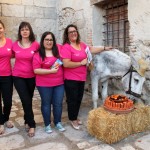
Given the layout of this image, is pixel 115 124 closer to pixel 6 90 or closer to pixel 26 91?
pixel 26 91

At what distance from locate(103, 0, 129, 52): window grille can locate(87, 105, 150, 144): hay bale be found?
203cm

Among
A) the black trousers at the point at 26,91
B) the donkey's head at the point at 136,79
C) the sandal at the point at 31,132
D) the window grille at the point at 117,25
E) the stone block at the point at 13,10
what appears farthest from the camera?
the stone block at the point at 13,10

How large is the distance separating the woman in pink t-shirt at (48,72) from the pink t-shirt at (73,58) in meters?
0.11

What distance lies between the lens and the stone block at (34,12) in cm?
702

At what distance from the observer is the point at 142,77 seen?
3.68 metres

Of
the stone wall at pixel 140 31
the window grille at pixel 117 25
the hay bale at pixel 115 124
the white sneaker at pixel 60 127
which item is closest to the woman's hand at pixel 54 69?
the hay bale at pixel 115 124

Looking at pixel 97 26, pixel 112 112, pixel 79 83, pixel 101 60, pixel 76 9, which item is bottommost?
pixel 112 112

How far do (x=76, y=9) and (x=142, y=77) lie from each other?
343 centimetres

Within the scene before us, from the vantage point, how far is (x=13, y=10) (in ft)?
22.4

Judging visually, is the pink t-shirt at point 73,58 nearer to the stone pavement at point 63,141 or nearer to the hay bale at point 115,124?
the hay bale at point 115,124

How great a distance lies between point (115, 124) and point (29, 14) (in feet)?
16.2

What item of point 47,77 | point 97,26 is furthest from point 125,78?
point 97,26

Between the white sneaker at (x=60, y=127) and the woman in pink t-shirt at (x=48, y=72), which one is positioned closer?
the woman in pink t-shirt at (x=48, y=72)

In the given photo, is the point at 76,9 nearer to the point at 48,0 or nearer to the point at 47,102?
the point at 48,0
